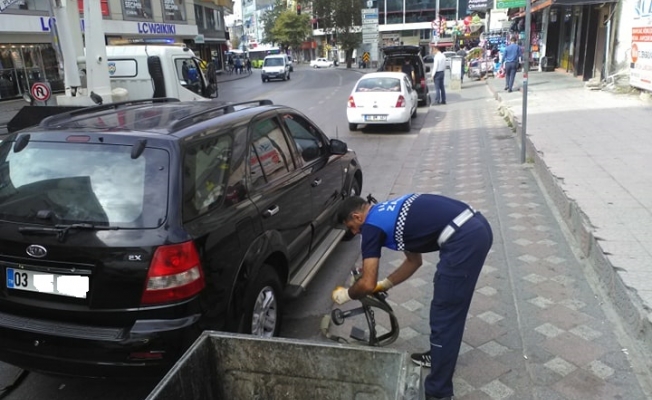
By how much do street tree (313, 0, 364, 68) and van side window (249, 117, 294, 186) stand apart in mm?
51362

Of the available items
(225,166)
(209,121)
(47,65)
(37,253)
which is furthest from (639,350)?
(47,65)

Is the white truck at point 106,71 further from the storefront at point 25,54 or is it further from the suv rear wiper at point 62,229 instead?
the storefront at point 25,54

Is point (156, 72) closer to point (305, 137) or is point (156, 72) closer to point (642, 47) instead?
point (305, 137)

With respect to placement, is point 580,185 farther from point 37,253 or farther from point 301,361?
point 37,253

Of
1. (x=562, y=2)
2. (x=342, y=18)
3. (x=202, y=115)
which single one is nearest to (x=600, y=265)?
(x=202, y=115)

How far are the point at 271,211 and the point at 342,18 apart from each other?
172 ft

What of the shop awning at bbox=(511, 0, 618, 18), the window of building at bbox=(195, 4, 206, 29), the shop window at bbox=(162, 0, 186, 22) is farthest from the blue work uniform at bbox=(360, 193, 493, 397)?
the window of building at bbox=(195, 4, 206, 29)

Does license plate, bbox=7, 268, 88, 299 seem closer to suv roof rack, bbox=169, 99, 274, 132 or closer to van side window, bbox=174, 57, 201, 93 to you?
suv roof rack, bbox=169, 99, 274, 132

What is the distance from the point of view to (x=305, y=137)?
4820 millimetres

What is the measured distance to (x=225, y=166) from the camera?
334 centimetres

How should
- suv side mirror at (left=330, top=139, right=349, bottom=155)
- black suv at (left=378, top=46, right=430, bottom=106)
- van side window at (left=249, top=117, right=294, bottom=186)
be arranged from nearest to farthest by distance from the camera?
1. van side window at (left=249, top=117, right=294, bottom=186)
2. suv side mirror at (left=330, top=139, right=349, bottom=155)
3. black suv at (left=378, top=46, right=430, bottom=106)

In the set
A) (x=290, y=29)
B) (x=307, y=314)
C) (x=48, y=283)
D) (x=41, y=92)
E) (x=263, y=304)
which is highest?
(x=290, y=29)

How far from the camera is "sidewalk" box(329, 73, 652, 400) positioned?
3.22m

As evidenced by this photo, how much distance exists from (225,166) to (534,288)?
2801mm
